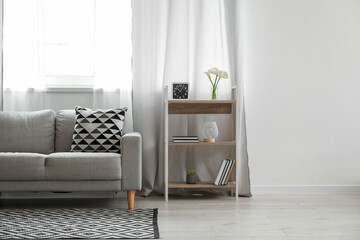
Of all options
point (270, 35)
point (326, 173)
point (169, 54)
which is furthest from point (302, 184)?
point (169, 54)

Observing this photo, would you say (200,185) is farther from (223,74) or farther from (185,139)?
(223,74)

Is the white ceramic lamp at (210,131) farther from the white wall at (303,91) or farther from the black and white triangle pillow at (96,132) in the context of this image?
the black and white triangle pillow at (96,132)

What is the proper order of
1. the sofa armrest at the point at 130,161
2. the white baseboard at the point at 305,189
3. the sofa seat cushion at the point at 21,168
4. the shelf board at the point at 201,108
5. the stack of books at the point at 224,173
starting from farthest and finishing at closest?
1. the white baseboard at the point at 305,189
2. the shelf board at the point at 201,108
3. the stack of books at the point at 224,173
4. the sofa armrest at the point at 130,161
5. the sofa seat cushion at the point at 21,168

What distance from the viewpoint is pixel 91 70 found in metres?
4.10

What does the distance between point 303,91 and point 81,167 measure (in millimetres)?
2112

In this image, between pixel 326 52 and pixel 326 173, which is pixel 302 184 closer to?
pixel 326 173

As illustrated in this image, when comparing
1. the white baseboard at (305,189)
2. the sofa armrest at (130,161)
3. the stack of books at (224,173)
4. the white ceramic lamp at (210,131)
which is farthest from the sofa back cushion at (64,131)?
the white baseboard at (305,189)

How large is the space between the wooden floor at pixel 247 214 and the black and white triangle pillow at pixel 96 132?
44cm

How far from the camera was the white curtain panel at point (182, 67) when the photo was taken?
157 inches

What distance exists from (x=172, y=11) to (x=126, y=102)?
871 millimetres

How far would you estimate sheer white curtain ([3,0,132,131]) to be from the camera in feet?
13.0

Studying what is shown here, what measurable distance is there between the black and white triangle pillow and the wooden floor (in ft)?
1.43

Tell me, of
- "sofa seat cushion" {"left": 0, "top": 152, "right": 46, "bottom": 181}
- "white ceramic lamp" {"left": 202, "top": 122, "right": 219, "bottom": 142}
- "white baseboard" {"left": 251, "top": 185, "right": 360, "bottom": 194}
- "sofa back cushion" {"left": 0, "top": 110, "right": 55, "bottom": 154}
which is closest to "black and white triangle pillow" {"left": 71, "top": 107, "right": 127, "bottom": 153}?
"sofa back cushion" {"left": 0, "top": 110, "right": 55, "bottom": 154}

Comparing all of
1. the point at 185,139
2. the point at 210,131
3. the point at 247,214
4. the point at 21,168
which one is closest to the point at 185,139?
the point at 185,139
